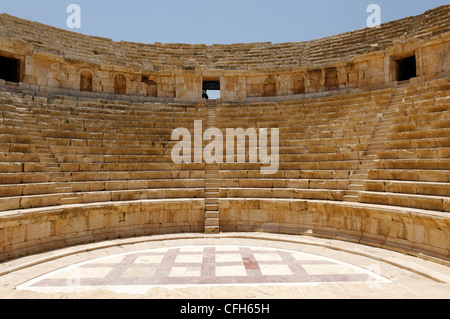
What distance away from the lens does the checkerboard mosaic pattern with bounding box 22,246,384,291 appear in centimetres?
527

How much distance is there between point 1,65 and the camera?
45.0 feet

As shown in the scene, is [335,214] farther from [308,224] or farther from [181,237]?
[181,237]

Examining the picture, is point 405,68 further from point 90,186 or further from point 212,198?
point 90,186

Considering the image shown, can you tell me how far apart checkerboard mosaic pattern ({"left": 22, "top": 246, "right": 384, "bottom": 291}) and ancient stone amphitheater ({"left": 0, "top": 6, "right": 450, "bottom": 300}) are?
1.83 meters

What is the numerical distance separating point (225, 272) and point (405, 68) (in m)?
13.4

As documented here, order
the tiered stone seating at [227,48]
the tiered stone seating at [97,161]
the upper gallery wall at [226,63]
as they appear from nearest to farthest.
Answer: the tiered stone seating at [97,161]
the upper gallery wall at [226,63]
the tiered stone seating at [227,48]

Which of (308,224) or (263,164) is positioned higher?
(263,164)

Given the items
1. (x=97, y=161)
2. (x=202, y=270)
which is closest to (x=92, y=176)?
(x=97, y=161)

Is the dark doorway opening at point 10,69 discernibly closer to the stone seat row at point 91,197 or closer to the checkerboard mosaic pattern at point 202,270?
the stone seat row at point 91,197

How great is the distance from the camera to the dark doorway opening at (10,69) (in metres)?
12.6

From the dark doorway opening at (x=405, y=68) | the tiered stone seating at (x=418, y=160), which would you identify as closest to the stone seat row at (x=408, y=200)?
the tiered stone seating at (x=418, y=160)

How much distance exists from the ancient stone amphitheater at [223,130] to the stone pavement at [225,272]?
81 cm

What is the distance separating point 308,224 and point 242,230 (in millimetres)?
2053
